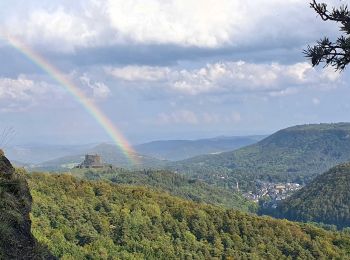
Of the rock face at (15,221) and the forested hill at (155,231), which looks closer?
the rock face at (15,221)

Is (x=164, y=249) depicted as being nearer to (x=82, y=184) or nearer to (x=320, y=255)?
(x=320, y=255)

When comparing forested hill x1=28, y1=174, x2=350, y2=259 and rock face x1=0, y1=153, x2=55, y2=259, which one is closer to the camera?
rock face x1=0, y1=153, x2=55, y2=259

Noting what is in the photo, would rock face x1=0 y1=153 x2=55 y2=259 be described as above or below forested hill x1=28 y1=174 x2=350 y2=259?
above

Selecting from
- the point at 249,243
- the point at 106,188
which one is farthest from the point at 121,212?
the point at 249,243

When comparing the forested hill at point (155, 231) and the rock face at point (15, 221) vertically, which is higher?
the rock face at point (15, 221)
